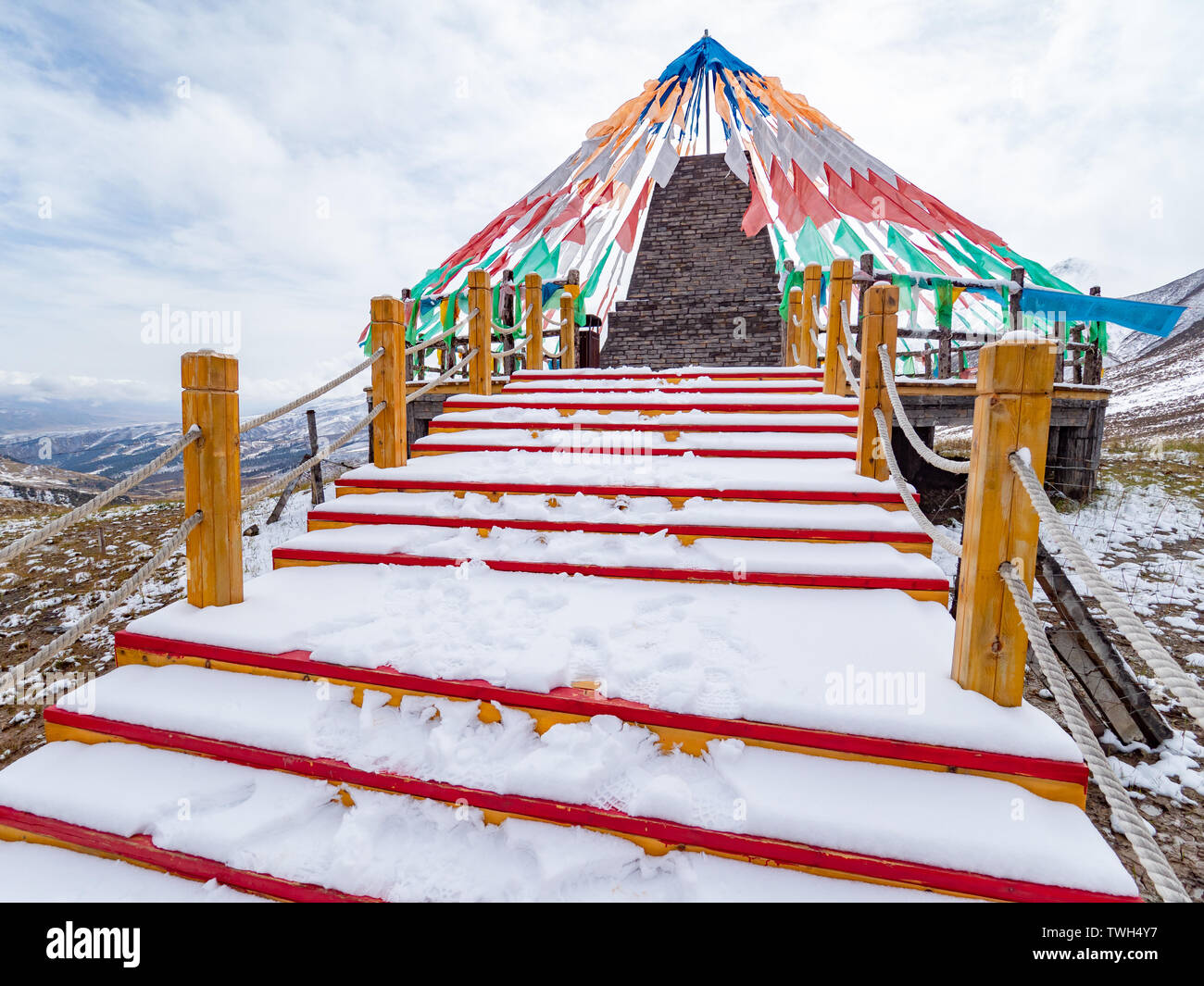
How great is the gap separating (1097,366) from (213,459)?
9.77 metres

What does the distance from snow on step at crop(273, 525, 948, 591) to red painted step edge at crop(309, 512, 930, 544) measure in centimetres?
3

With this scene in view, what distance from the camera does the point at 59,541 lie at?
29.2 ft

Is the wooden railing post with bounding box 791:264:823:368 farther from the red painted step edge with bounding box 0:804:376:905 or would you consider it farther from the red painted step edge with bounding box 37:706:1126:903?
the red painted step edge with bounding box 0:804:376:905

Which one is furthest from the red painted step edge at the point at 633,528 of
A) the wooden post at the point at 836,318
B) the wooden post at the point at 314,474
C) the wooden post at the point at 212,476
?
the wooden post at the point at 314,474

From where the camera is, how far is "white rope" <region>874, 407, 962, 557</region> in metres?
2.10

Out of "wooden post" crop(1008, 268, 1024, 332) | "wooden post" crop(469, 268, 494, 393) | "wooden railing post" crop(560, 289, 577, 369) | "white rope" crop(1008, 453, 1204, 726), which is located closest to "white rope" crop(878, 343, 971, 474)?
"white rope" crop(1008, 453, 1204, 726)

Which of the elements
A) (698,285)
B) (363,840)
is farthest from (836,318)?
(698,285)

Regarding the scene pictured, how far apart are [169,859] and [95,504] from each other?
1.27m

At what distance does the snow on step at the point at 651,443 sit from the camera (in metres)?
3.67

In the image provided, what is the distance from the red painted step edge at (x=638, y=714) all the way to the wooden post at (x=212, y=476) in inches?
11.8
